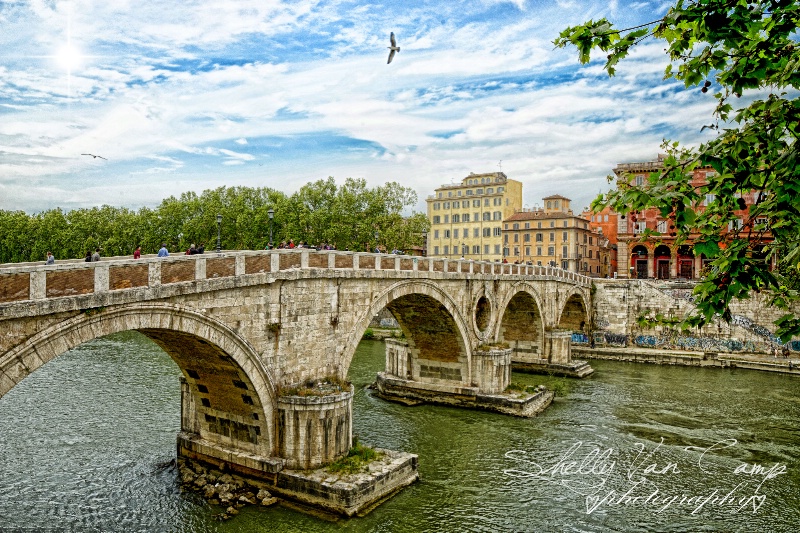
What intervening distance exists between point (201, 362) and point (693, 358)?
3165 cm

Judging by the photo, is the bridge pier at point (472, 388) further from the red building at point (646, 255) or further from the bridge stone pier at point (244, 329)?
the red building at point (646, 255)

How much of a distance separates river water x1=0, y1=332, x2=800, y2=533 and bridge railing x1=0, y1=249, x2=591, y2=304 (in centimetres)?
586

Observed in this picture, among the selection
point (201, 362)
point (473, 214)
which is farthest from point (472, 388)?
point (473, 214)

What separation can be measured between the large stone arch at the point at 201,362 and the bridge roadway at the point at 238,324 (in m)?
0.03

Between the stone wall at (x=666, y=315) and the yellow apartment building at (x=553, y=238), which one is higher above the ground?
the yellow apartment building at (x=553, y=238)

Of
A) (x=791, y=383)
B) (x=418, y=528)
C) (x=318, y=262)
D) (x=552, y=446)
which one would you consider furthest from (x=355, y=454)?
(x=791, y=383)

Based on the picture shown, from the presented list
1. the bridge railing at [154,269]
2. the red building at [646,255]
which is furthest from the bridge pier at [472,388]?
the red building at [646,255]

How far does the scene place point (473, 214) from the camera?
68.7 m

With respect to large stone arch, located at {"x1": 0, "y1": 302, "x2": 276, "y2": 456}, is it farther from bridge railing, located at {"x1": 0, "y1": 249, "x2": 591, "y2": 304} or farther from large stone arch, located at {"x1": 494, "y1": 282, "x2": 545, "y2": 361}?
large stone arch, located at {"x1": 494, "y1": 282, "x2": 545, "y2": 361}

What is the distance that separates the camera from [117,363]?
31.0 meters

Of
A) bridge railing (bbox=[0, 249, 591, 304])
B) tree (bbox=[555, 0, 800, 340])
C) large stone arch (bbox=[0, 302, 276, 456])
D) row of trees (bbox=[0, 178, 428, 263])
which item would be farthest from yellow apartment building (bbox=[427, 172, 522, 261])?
tree (bbox=[555, 0, 800, 340])

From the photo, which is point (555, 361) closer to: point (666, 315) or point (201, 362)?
point (666, 315)

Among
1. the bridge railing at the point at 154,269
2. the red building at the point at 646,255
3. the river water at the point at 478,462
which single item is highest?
the red building at the point at 646,255

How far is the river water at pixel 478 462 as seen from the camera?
14.3 metres
